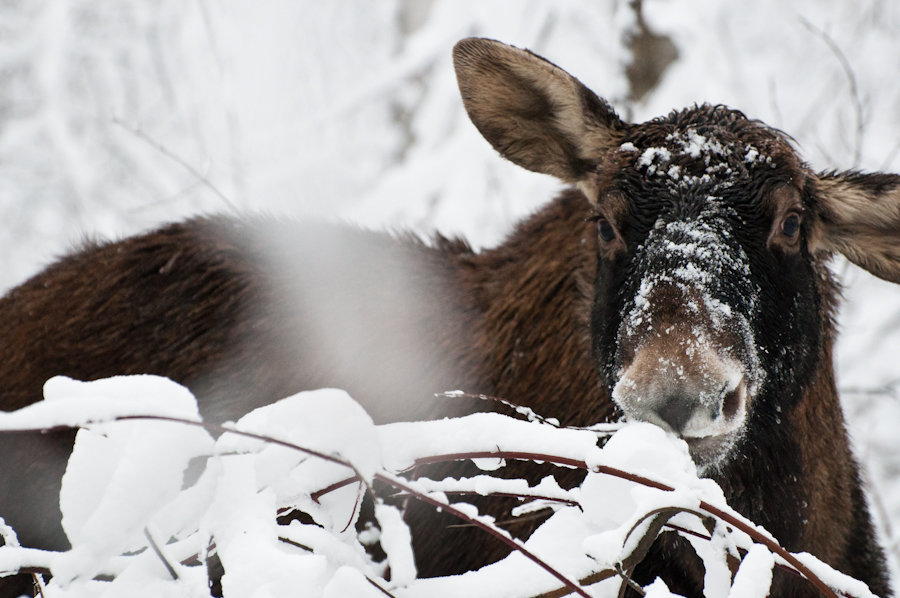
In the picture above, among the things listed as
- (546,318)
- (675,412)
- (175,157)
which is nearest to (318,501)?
(675,412)

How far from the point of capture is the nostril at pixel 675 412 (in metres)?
2.29

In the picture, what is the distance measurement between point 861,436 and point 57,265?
22.6 ft

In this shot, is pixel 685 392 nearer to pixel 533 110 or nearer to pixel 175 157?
pixel 533 110

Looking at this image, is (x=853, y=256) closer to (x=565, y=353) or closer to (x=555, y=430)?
(x=565, y=353)

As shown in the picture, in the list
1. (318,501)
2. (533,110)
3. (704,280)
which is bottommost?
(318,501)

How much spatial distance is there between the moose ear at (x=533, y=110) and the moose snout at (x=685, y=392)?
116 cm

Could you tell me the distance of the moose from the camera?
108 inches

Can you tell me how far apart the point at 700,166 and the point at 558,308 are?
32.9 inches

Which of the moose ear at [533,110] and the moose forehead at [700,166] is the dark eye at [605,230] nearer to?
the moose forehead at [700,166]

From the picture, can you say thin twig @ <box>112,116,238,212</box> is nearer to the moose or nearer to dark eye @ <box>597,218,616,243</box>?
the moose

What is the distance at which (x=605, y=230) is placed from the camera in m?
3.07

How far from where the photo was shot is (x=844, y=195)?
3.10 meters

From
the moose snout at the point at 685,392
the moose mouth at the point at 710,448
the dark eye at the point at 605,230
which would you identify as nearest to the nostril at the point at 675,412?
the moose snout at the point at 685,392

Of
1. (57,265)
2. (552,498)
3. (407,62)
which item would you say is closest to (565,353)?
(552,498)
